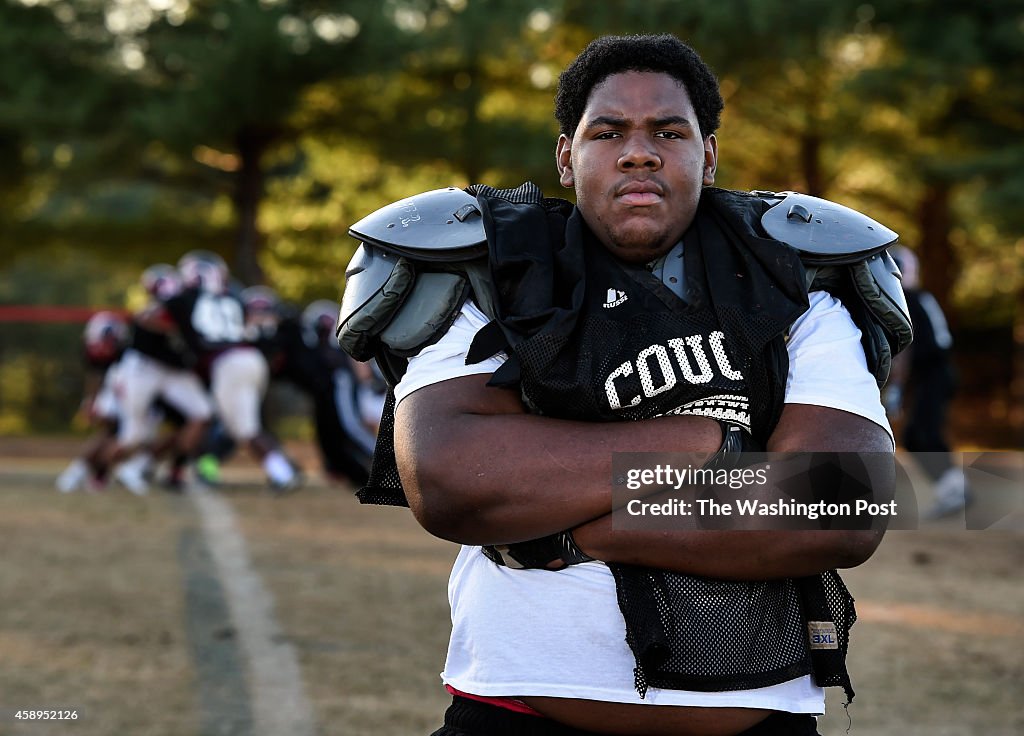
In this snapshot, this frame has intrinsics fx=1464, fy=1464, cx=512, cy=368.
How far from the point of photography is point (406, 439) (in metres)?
2.13

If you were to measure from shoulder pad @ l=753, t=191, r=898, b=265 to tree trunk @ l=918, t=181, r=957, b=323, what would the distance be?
78.1 feet

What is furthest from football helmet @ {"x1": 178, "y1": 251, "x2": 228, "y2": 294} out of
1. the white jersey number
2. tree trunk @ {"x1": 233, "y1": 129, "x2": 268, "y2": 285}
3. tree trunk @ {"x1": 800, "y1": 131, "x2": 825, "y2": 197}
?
tree trunk @ {"x1": 800, "y1": 131, "x2": 825, "y2": 197}

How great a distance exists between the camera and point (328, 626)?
667cm

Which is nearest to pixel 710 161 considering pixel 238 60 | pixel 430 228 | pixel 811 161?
pixel 430 228

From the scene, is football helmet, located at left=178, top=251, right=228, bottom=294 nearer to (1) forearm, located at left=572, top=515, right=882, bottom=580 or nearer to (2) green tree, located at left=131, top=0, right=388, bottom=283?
(2) green tree, located at left=131, top=0, right=388, bottom=283

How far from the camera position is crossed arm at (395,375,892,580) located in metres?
2.05

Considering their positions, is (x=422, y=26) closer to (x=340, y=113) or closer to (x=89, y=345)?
(x=340, y=113)

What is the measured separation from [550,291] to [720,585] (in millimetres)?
486

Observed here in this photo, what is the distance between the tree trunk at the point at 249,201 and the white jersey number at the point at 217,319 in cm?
1059

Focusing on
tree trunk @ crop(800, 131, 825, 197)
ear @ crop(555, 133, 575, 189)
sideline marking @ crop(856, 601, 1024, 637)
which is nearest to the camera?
ear @ crop(555, 133, 575, 189)

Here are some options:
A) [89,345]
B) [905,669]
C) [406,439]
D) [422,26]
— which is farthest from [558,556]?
[422,26]

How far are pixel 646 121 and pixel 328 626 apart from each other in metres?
4.81

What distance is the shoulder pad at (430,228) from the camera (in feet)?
7.11

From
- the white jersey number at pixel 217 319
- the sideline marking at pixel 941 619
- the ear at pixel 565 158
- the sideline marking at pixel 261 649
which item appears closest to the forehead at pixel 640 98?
the ear at pixel 565 158
